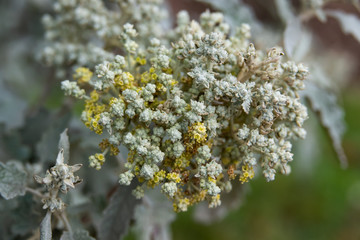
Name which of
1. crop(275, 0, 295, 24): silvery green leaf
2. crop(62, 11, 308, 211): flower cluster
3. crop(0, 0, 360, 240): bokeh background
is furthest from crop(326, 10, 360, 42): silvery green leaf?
crop(0, 0, 360, 240): bokeh background

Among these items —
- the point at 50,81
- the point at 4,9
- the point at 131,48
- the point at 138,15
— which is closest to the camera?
the point at 131,48

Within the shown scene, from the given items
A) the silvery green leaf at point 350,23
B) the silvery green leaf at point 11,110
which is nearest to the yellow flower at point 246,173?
the silvery green leaf at point 350,23

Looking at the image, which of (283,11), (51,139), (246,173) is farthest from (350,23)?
(51,139)

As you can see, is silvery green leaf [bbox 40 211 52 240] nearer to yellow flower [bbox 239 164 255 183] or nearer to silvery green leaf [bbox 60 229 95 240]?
silvery green leaf [bbox 60 229 95 240]

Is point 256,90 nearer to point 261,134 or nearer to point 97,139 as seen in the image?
point 261,134

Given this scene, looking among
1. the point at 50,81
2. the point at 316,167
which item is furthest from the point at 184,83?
the point at 316,167

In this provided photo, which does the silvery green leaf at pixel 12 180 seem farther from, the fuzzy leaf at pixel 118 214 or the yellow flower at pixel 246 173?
the yellow flower at pixel 246 173

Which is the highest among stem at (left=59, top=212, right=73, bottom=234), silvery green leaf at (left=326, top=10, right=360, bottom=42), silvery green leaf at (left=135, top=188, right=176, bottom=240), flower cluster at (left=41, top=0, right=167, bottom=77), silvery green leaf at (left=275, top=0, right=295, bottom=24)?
silvery green leaf at (left=275, top=0, right=295, bottom=24)
